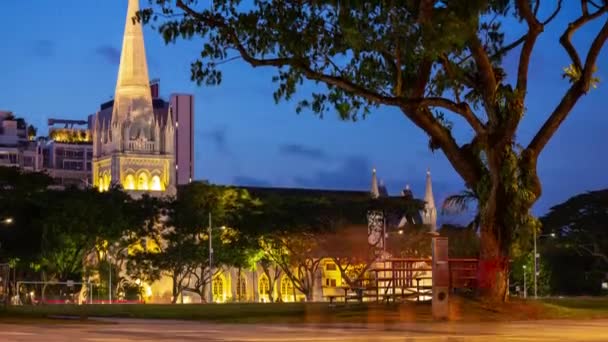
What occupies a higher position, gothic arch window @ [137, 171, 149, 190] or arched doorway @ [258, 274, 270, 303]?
gothic arch window @ [137, 171, 149, 190]

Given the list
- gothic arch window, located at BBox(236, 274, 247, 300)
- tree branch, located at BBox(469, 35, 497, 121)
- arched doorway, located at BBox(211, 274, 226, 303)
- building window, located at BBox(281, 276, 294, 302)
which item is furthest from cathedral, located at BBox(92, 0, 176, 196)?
tree branch, located at BBox(469, 35, 497, 121)

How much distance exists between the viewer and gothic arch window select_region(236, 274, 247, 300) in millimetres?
134650

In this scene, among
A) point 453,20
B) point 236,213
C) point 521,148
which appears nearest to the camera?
point 453,20

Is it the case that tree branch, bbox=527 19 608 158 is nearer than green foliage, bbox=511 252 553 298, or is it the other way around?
tree branch, bbox=527 19 608 158

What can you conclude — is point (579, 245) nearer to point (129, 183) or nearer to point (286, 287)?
point (286, 287)

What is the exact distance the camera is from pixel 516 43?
1292 inches

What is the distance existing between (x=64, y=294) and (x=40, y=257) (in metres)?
5.54

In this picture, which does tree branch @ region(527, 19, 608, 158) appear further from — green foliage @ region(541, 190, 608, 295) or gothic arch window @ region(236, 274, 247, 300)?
gothic arch window @ region(236, 274, 247, 300)

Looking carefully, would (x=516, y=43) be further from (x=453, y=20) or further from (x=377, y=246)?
(x=377, y=246)

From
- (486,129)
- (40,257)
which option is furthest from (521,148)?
(40,257)

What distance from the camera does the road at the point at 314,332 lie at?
22.1 meters

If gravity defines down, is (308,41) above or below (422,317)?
above

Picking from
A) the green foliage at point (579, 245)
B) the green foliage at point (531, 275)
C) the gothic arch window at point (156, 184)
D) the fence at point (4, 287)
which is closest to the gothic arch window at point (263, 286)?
the gothic arch window at point (156, 184)

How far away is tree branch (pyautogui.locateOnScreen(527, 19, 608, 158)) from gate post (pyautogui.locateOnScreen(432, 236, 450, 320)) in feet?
15.4
